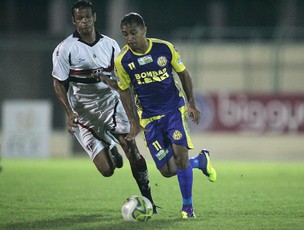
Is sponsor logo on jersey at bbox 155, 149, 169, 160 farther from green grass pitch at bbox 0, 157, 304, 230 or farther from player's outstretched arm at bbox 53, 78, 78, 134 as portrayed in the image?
player's outstretched arm at bbox 53, 78, 78, 134

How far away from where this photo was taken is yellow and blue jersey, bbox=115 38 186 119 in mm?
8914

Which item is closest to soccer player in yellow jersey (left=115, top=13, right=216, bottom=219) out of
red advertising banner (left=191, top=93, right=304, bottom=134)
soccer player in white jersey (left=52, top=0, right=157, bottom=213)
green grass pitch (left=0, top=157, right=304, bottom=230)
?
soccer player in white jersey (left=52, top=0, right=157, bottom=213)

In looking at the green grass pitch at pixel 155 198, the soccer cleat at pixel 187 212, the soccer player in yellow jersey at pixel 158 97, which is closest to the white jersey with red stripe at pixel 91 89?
the soccer player in yellow jersey at pixel 158 97

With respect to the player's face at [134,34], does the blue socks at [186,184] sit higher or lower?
lower

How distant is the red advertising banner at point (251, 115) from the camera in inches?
777

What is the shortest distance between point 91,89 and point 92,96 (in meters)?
0.11

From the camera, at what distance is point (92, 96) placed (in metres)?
10.0

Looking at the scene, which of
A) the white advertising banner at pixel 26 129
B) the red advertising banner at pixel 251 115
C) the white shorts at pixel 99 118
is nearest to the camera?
the white shorts at pixel 99 118

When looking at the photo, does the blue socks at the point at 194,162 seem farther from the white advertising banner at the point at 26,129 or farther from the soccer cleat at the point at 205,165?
the white advertising banner at the point at 26,129

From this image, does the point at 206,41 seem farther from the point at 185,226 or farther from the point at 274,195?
the point at 185,226

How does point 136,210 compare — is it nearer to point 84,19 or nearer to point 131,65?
point 131,65

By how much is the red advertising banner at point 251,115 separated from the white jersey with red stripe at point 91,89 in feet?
31.8

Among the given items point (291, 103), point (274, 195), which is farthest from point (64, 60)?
point (291, 103)

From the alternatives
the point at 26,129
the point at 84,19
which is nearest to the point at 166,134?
the point at 84,19
